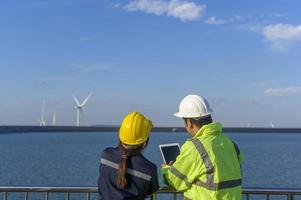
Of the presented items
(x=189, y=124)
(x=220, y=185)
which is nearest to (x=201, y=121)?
(x=189, y=124)

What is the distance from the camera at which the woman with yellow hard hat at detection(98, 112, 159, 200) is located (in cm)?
374

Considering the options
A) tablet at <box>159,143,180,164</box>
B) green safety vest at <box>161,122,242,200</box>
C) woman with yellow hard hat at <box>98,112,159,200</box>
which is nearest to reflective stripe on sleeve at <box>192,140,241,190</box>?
green safety vest at <box>161,122,242,200</box>

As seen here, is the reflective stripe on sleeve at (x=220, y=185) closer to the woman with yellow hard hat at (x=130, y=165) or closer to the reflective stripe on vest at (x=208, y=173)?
the reflective stripe on vest at (x=208, y=173)

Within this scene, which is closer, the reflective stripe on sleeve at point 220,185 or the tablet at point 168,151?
the reflective stripe on sleeve at point 220,185

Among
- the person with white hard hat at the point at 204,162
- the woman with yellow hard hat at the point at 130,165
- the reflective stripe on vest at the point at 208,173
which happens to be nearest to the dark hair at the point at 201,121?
the person with white hard hat at the point at 204,162

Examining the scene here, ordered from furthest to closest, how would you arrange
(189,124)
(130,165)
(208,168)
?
1. (189,124)
2. (130,165)
3. (208,168)

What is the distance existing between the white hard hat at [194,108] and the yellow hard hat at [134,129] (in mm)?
289

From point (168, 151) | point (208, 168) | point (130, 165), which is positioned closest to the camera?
point (208, 168)

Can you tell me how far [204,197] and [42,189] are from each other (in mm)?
2737

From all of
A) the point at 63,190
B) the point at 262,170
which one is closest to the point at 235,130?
the point at 262,170

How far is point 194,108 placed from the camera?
3824 millimetres

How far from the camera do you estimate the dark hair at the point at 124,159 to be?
12.2ft

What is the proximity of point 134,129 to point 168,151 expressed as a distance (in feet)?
2.44

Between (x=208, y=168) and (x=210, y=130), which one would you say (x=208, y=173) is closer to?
(x=208, y=168)
